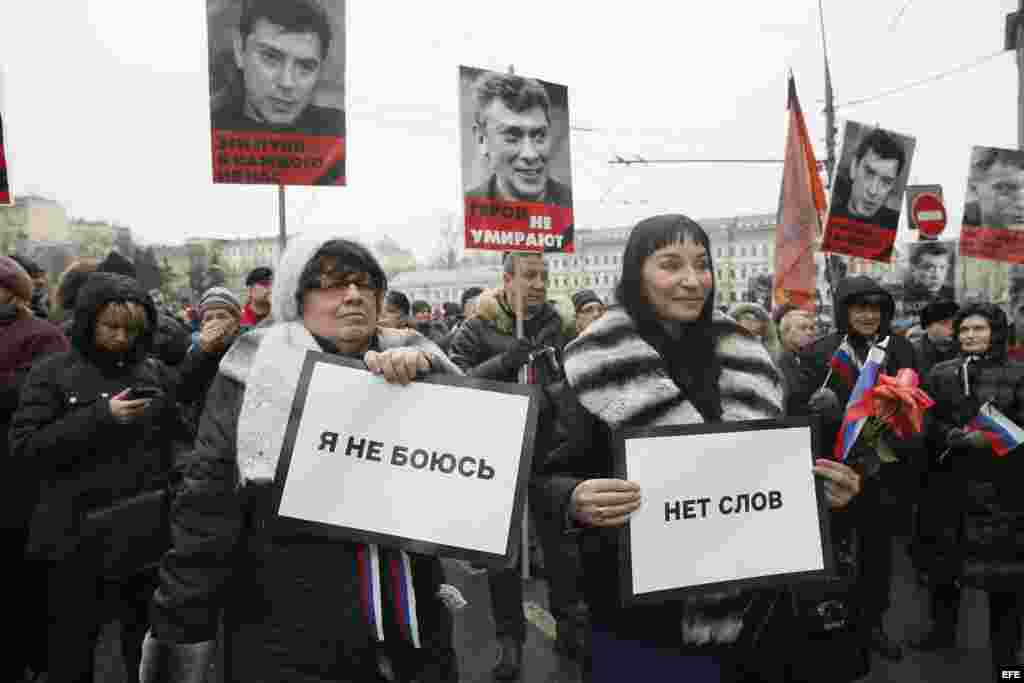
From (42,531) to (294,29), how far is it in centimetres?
298

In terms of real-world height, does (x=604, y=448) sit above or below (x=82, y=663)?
above

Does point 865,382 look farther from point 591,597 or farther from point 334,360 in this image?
point 334,360

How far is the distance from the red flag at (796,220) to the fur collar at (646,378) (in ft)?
14.6

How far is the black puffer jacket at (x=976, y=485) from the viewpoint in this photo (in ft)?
12.2

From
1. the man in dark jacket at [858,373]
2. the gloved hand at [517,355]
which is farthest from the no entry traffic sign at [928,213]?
the gloved hand at [517,355]

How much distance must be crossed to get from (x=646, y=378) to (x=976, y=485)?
2.82 metres

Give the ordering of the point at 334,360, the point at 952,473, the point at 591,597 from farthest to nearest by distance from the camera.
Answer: the point at 952,473 → the point at 591,597 → the point at 334,360

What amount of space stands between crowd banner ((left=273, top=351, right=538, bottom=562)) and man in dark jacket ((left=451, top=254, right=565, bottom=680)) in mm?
2118

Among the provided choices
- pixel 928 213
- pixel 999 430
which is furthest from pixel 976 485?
pixel 928 213

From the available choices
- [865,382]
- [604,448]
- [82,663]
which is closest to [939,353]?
[865,382]

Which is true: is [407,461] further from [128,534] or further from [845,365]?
[845,365]

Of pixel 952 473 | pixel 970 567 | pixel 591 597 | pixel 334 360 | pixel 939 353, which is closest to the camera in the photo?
pixel 334 360

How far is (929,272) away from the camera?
13.5 metres

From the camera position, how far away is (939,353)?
677 centimetres
